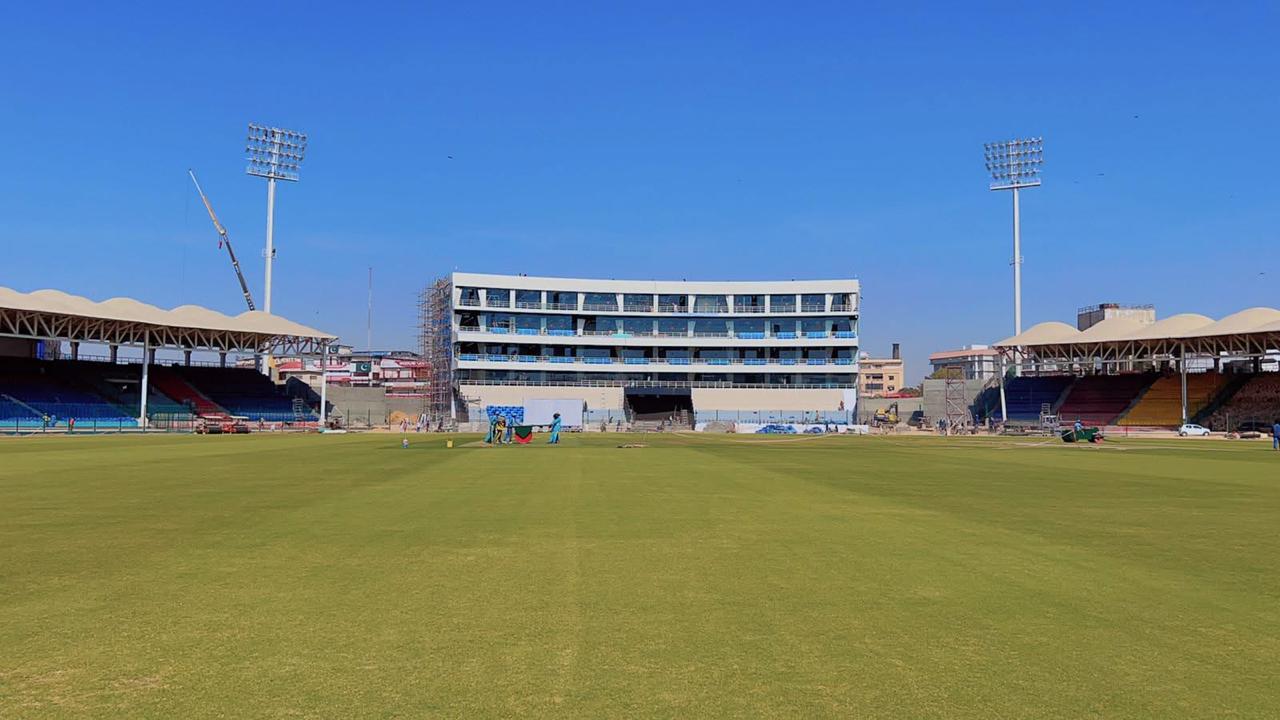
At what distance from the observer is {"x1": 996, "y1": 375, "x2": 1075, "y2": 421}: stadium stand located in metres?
85.0

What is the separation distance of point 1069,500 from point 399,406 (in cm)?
8704

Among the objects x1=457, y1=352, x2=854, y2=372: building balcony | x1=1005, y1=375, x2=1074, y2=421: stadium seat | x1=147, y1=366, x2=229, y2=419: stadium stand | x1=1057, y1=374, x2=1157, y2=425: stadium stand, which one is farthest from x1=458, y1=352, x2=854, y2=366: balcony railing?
x1=147, y1=366, x2=229, y2=419: stadium stand

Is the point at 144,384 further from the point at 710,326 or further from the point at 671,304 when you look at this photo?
the point at 710,326

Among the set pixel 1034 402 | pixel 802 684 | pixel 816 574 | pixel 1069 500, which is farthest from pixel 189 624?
pixel 1034 402

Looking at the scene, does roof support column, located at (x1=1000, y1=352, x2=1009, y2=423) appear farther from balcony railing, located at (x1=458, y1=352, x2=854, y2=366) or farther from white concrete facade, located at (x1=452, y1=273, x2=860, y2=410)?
balcony railing, located at (x1=458, y1=352, x2=854, y2=366)

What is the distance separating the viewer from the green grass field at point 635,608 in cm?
533

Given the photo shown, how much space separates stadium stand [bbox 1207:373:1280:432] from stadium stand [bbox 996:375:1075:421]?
564 inches

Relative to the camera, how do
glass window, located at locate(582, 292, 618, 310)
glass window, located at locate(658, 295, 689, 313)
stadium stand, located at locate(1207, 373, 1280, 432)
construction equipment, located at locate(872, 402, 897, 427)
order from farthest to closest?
glass window, located at locate(658, 295, 689, 313) → glass window, located at locate(582, 292, 618, 310) → construction equipment, located at locate(872, 402, 897, 427) → stadium stand, located at locate(1207, 373, 1280, 432)

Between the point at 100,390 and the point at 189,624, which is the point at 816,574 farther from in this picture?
the point at 100,390

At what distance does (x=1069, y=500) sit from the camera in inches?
672

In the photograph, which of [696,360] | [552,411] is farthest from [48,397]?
[696,360]

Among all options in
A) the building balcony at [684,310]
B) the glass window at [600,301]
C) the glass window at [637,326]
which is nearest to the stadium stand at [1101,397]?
the building balcony at [684,310]

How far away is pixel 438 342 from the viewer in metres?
106

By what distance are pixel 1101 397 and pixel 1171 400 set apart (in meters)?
6.34
